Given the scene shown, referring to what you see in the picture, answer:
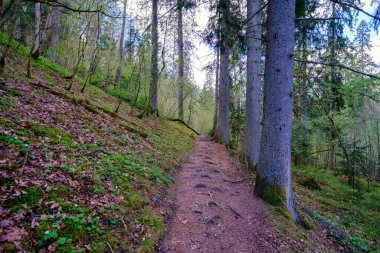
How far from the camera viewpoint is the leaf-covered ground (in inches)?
86.5

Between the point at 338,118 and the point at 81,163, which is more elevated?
the point at 338,118

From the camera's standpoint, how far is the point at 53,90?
6391 millimetres

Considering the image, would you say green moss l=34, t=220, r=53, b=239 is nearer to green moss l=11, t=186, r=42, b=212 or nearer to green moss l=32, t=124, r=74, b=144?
green moss l=11, t=186, r=42, b=212

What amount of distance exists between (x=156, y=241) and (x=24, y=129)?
290cm

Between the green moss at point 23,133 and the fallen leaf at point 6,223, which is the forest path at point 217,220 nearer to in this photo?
the fallen leaf at point 6,223

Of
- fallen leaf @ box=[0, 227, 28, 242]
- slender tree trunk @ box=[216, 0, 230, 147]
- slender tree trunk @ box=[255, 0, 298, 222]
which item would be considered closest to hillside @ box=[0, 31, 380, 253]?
fallen leaf @ box=[0, 227, 28, 242]

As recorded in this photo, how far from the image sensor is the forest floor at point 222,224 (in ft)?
10.6

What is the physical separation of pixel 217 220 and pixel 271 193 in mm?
1364

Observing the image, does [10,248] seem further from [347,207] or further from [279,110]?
[347,207]

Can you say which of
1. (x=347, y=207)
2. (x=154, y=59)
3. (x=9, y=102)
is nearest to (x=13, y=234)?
(x=9, y=102)

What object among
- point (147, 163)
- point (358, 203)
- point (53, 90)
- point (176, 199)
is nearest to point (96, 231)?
point (176, 199)

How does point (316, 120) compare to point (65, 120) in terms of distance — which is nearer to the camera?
point (65, 120)

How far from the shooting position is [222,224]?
382 centimetres

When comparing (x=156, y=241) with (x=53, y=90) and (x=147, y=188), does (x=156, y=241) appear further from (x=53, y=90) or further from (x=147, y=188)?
(x=53, y=90)
